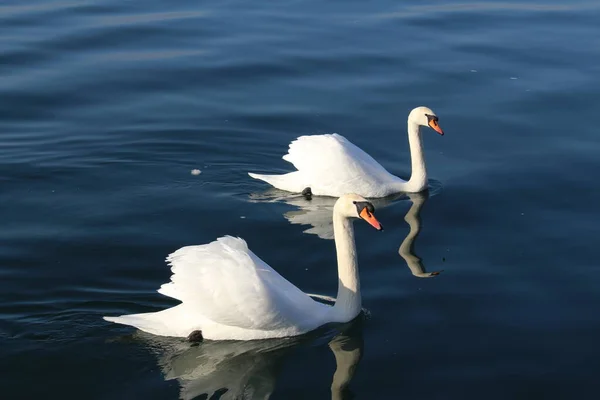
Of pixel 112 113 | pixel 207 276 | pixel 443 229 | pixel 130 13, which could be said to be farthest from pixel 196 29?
pixel 207 276

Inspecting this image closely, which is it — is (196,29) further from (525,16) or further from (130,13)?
(525,16)

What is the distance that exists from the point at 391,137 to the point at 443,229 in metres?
3.91

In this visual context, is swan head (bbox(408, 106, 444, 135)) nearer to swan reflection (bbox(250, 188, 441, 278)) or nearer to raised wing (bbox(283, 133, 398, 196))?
swan reflection (bbox(250, 188, 441, 278))

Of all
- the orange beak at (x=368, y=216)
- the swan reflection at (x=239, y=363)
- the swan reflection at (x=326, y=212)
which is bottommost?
the swan reflection at (x=239, y=363)

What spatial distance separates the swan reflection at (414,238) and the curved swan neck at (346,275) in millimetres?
1522

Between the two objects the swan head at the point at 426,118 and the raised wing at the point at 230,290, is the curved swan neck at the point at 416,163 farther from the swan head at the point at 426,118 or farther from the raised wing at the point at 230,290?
the raised wing at the point at 230,290

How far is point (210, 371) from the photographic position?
9.40 m

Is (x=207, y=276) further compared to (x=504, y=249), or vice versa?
(x=504, y=249)

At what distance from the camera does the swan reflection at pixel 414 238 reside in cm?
1184

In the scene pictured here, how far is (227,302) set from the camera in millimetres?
9695

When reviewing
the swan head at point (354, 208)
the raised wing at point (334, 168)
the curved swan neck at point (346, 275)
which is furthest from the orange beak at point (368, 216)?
the raised wing at point (334, 168)

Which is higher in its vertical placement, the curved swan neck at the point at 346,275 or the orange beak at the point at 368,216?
the orange beak at the point at 368,216

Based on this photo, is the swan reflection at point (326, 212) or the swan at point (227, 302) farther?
the swan reflection at point (326, 212)

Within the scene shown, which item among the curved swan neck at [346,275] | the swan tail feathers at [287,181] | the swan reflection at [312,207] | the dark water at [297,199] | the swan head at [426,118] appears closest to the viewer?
the dark water at [297,199]
